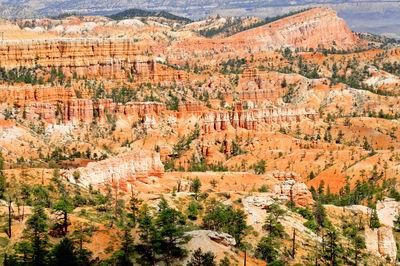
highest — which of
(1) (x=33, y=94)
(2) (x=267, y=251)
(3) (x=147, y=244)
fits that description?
(1) (x=33, y=94)

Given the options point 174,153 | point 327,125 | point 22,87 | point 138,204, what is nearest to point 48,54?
point 22,87

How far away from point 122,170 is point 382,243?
41.3 metres

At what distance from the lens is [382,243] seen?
7550cm

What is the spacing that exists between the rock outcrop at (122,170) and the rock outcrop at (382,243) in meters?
38.3

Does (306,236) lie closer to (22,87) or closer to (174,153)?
(174,153)

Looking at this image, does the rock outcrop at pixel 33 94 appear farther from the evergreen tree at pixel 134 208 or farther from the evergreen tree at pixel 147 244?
the evergreen tree at pixel 147 244

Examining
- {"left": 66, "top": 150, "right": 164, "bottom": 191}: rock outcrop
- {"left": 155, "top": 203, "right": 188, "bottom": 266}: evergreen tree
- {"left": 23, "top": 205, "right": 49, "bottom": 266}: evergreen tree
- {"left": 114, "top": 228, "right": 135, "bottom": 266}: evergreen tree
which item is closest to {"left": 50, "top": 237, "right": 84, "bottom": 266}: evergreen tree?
{"left": 23, "top": 205, "right": 49, "bottom": 266}: evergreen tree

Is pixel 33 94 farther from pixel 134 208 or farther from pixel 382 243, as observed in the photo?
pixel 382 243

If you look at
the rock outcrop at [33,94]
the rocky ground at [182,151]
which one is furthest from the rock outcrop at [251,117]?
the rock outcrop at [33,94]

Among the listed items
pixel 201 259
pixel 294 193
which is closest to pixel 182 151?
pixel 294 193

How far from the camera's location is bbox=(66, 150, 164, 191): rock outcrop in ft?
267

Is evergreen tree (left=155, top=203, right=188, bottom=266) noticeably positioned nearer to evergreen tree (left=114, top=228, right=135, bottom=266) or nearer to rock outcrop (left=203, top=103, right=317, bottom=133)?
evergreen tree (left=114, top=228, right=135, bottom=266)

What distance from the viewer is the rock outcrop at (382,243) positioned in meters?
75.3

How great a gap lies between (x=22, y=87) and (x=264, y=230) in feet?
322
